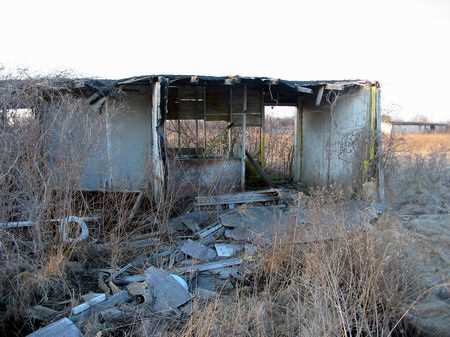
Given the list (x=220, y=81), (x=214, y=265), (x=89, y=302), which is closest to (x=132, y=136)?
(x=220, y=81)

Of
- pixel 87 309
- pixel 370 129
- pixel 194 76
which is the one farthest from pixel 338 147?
pixel 87 309

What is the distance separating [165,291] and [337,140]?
23.0 ft

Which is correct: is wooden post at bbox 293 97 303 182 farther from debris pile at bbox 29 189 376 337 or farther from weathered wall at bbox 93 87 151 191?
weathered wall at bbox 93 87 151 191

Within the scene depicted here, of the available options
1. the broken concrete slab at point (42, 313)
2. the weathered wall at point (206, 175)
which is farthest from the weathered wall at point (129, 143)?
the broken concrete slab at point (42, 313)

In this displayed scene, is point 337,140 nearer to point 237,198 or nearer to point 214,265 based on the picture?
point 237,198

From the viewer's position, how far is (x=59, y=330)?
11.7ft

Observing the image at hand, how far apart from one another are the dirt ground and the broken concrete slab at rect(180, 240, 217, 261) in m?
3.11

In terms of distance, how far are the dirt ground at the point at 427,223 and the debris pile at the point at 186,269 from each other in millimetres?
1082

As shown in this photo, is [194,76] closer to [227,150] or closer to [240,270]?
[227,150]

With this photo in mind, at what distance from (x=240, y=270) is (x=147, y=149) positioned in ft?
18.1

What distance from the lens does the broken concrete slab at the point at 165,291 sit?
4.20 m

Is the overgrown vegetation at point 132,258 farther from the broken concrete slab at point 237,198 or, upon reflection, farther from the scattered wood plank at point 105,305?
the broken concrete slab at point 237,198

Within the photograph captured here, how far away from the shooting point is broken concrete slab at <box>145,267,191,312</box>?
420 centimetres

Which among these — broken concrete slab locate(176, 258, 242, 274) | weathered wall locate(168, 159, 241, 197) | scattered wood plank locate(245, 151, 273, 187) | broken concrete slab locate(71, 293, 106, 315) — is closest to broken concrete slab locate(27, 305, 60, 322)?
broken concrete slab locate(71, 293, 106, 315)
